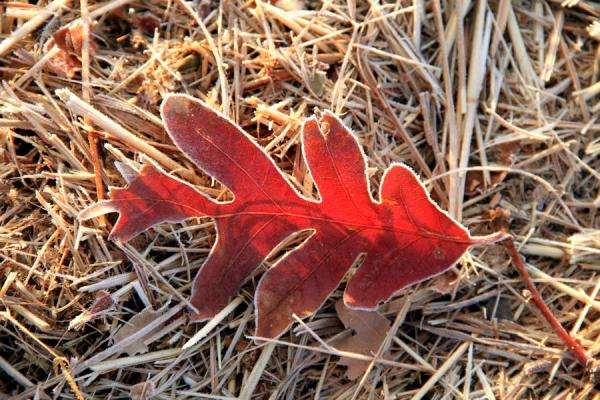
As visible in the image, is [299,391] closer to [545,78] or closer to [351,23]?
[351,23]

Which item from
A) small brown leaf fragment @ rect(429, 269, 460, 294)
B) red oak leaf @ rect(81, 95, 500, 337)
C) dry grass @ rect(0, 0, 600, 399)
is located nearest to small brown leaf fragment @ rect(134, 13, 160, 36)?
dry grass @ rect(0, 0, 600, 399)

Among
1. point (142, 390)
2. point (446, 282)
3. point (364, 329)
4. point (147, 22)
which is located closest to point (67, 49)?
point (147, 22)

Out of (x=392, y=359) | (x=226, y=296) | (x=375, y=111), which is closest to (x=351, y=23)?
(x=375, y=111)

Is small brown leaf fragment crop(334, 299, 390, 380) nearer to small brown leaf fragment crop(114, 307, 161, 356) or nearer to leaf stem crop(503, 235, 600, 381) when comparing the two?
leaf stem crop(503, 235, 600, 381)

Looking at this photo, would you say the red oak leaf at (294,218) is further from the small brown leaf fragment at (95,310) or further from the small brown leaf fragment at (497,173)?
the small brown leaf fragment at (497,173)

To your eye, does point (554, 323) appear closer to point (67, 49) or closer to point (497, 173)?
point (497, 173)

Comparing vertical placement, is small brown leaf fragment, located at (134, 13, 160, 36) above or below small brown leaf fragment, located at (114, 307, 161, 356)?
above
